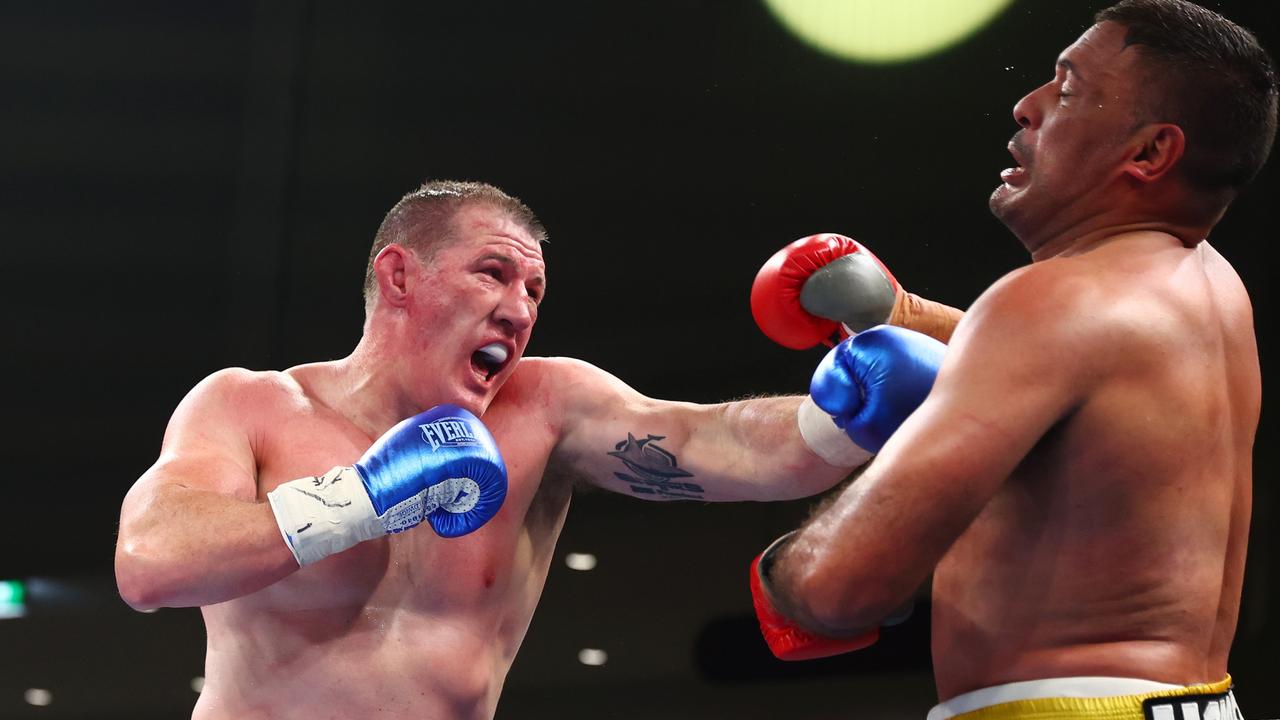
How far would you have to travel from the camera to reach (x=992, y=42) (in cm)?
447

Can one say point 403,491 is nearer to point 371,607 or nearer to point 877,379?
point 371,607

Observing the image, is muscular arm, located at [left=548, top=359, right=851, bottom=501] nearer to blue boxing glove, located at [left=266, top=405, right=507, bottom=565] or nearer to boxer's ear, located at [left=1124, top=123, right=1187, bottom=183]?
blue boxing glove, located at [left=266, top=405, right=507, bottom=565]

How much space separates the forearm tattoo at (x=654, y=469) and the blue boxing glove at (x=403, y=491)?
1.24 feet

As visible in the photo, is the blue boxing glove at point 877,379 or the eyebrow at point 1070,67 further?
the blue boxing glove at point 877,379

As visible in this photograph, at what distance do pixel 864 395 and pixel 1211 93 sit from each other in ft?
1.88

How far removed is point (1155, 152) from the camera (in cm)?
146

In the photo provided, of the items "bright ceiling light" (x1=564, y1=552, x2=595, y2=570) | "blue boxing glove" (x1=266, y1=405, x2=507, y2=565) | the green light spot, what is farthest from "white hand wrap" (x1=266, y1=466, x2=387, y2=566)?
the green light spot

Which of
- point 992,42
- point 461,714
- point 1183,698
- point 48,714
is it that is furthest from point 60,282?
point 1183,698

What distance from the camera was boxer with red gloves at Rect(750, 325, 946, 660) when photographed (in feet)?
4.93

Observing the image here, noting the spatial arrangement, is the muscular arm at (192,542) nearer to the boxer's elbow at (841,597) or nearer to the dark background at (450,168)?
the boxer's elbow at (841,597)

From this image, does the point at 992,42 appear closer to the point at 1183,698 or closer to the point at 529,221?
the point at 529,221

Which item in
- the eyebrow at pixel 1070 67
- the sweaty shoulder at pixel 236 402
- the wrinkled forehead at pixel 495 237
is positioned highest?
the eyebrow at pixel 1070 67

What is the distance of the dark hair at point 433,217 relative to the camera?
2486 millimetres

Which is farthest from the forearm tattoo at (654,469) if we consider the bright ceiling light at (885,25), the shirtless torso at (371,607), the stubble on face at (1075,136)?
the bright ceiling light at (885,25)
